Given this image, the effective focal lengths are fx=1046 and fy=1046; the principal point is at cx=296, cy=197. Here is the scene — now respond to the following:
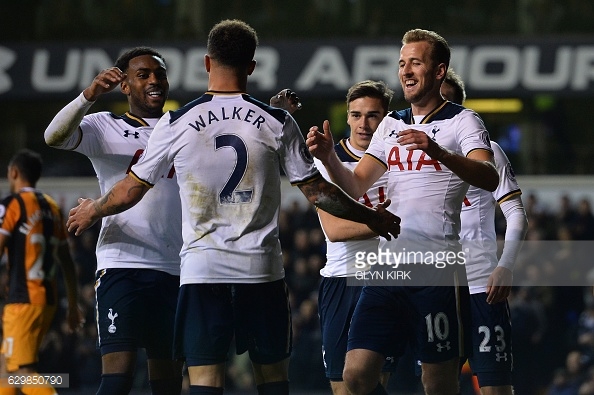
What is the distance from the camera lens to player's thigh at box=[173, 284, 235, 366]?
4820mm

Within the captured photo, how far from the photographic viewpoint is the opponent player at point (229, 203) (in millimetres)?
4848

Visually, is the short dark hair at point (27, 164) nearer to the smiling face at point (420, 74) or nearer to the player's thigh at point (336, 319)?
the player's thigh at point (336, 319)

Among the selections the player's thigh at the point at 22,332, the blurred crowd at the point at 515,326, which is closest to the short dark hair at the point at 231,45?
the player's thigh at the point at 22,332

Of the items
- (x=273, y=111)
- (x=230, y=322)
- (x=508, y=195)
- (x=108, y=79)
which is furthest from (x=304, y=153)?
(x=508, y=195)

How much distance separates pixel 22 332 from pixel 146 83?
2874 mm

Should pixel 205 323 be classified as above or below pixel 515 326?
above

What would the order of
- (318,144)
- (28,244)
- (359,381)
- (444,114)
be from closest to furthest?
1. (359,381)
2. (318,144)
3. (444,114)
4. (28,244)

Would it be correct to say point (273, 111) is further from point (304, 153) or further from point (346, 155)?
point (346, 155)

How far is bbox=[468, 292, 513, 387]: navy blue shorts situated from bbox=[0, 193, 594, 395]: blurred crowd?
5807 mm

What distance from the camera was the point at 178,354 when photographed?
5027 mm

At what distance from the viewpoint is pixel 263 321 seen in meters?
4.93

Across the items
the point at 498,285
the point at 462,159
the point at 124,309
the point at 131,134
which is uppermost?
the point at 131,134

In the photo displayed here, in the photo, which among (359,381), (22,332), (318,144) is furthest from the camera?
(22,332)

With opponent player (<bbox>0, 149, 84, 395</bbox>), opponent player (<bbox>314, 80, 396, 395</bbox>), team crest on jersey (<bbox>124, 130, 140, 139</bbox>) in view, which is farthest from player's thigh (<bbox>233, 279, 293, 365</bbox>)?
opponent player (<bbox>0, 149, 84, 395</bbox>)
